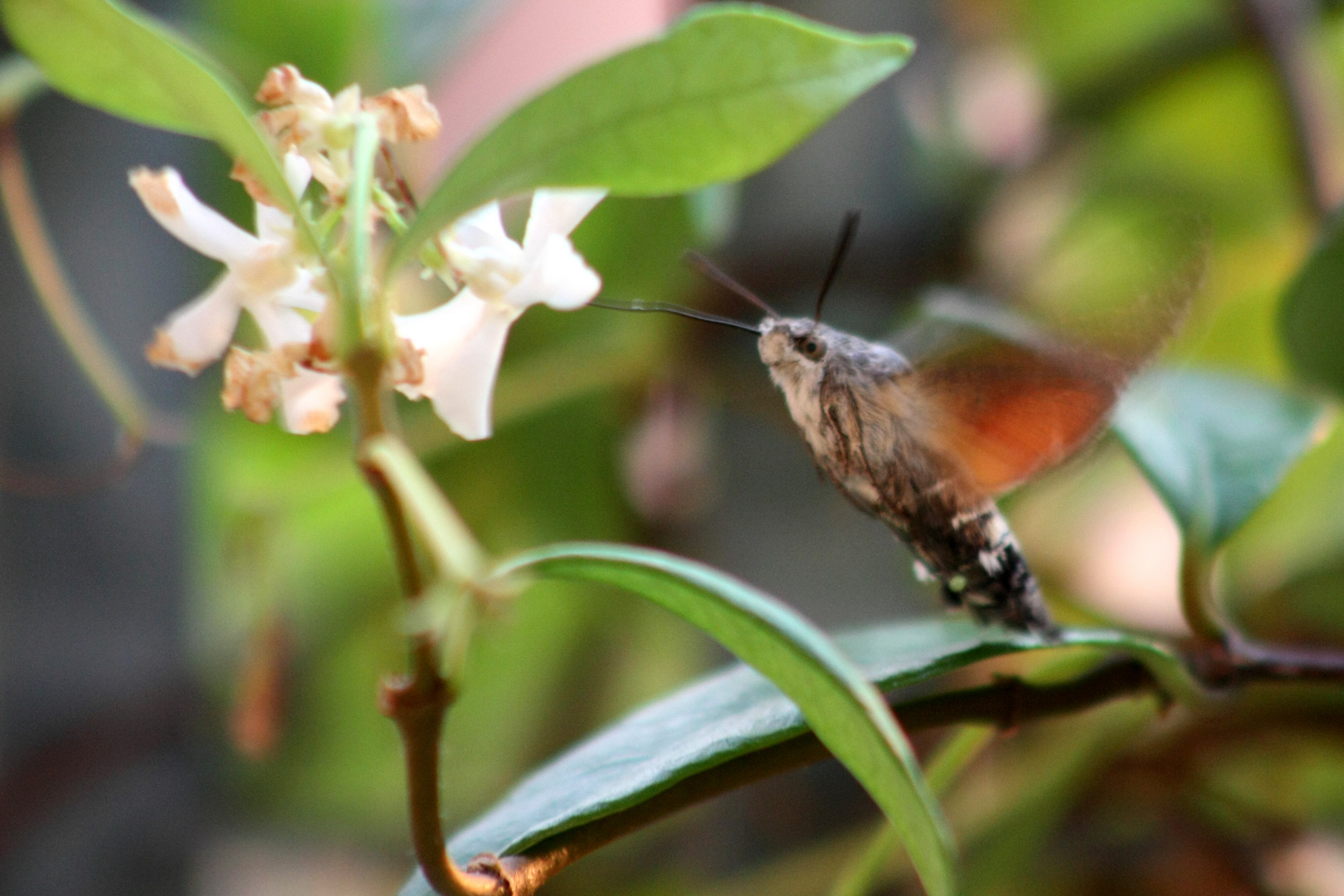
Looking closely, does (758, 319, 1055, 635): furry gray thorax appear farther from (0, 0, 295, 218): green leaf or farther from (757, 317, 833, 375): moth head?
(0, 0, 295, 218): green leaf

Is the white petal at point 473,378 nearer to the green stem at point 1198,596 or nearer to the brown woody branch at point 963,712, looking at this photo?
the brown woody branch at point 963,712

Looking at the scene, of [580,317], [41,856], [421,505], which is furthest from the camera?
[580,317]

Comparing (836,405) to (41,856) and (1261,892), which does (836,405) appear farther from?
(41,856)

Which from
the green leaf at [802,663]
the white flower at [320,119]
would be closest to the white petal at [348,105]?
the white flower at [320,119]

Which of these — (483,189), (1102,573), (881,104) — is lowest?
(1102,573)

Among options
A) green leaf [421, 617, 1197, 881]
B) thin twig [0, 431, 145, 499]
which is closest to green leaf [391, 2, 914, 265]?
green leaf [421, 617, 1197, 881]

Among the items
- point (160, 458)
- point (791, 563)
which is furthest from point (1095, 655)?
point (160, 458)
